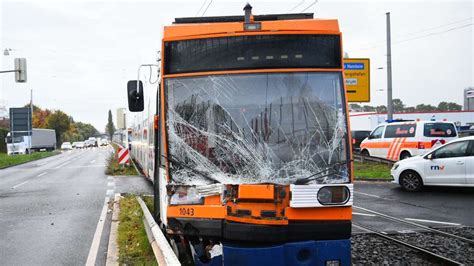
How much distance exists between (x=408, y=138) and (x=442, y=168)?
21.3 ft

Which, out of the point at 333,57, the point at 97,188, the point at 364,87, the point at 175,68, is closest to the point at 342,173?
the point at 333,57

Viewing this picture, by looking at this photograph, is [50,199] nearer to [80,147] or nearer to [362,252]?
[362,252]

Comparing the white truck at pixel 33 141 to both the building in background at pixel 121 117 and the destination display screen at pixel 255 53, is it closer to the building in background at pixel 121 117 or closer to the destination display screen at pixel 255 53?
the building in background at pixel 121 117

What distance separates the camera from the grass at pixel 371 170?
60.6 feet

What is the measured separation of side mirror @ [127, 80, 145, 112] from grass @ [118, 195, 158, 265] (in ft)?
6.77

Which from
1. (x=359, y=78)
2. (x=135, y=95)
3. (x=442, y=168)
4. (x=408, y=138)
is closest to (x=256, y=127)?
(x=135, y=95)

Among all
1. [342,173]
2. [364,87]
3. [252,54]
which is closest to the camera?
[342,173]

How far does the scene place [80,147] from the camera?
276ft

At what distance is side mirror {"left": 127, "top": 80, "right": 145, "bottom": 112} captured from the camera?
22.5 ft

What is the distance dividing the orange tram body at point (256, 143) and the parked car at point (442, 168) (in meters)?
9.19

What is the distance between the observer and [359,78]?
1201 inches

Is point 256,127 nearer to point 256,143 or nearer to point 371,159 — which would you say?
point 256,143

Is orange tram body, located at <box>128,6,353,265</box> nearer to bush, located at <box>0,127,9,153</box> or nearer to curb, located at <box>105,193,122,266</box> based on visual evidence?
curb, located at <box>105,193,122,266</box>

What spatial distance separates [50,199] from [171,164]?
9.75 m
